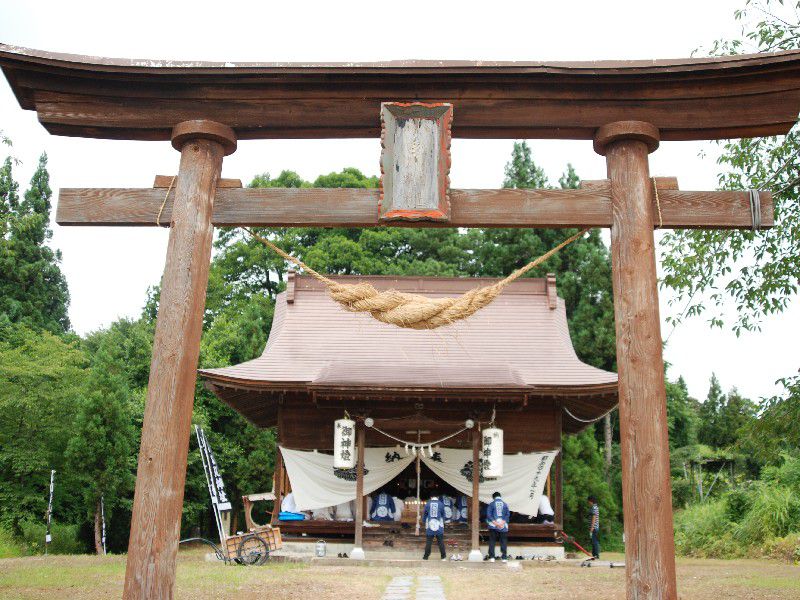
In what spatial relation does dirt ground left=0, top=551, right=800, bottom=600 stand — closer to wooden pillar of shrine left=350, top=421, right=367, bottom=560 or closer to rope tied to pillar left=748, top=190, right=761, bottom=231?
wooden pillar of shrine left=350, top=421, right=367, bottom=560

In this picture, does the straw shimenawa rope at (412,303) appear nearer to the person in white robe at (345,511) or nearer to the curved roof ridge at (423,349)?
the curved roof ridge at (423,349)

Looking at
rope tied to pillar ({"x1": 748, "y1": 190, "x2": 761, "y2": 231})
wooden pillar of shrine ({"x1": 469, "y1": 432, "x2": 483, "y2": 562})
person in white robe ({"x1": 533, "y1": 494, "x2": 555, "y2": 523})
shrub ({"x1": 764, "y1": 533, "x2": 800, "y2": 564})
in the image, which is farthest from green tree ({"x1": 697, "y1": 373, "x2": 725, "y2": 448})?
rope tied to pillar ({"x1": 748, "y1": 190, "x2": 761, "y2": 231})

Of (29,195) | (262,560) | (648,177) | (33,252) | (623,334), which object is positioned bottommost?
(262,560)

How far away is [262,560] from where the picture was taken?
1178 centimetres

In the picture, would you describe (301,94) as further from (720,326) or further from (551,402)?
(551,402)

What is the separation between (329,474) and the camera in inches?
550

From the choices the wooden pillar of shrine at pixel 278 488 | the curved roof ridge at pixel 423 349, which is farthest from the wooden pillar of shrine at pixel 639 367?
the wooden pillar of shrine at pixel 278 488

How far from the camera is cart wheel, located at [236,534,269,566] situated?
1177cm

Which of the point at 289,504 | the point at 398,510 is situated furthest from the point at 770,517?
the point at 289,504

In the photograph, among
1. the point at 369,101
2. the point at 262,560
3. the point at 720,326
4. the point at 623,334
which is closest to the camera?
the point at 623,334

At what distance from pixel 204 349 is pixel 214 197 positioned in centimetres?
1924

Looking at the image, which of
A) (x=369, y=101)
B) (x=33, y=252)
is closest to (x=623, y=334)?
(x=369, y=101)

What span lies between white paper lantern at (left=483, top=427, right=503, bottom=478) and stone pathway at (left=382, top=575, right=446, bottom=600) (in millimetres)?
3002

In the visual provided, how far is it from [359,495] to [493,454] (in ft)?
8.04
